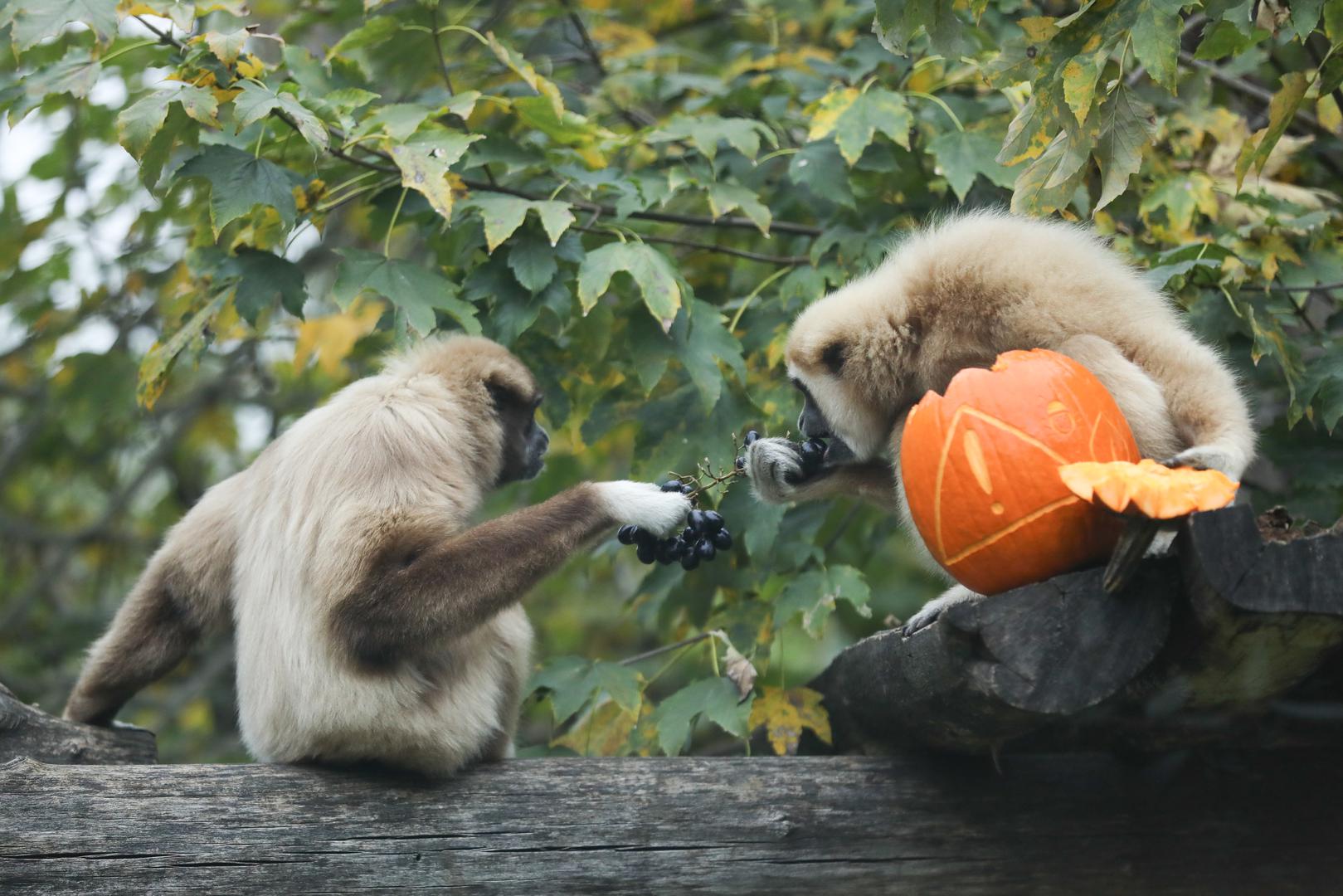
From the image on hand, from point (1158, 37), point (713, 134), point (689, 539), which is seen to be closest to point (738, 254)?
point (713, 134)

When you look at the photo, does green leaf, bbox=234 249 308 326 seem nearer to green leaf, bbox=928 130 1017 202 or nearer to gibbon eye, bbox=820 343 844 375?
gibbon eye, bbox=820 343 844 375

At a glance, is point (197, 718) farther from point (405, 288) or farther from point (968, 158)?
point (968, 158)

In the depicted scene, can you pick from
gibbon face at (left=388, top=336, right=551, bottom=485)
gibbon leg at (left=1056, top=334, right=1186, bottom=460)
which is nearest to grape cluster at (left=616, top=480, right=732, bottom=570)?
gibbon face at (left=388, top=336, right=551, bottom=485)

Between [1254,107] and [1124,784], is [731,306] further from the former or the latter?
[1254,107]

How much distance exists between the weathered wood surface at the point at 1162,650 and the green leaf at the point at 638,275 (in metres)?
1.61

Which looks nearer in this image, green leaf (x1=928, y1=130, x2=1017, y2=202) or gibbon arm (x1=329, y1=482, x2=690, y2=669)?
gibbon arm (x1=329, y1=482, x2=690, y2=669)

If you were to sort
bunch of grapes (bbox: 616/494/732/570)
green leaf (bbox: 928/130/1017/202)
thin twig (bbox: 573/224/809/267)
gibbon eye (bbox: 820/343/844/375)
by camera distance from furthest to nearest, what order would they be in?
thin twig (bbox: 573/224/809/267) → green leaf (bbox: 928/130/1017/202) → gibbon eye (bbox: 820/343/844/375) → bunch of grapes (bbox: 616/494/732/570)

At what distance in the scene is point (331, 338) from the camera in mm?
6230

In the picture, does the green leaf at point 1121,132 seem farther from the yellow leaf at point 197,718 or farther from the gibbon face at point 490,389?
the yellow leaf at point 197,718

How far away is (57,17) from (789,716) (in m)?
3.59

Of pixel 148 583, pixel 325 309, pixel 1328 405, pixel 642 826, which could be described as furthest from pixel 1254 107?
pixel 325 309

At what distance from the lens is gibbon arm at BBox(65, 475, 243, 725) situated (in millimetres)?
4410

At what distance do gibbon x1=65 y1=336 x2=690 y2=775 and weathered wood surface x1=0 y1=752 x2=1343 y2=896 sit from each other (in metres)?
0.25

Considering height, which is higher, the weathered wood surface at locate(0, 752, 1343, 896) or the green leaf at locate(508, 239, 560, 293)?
the green leaf at locate(508, 239, 560, 293)
